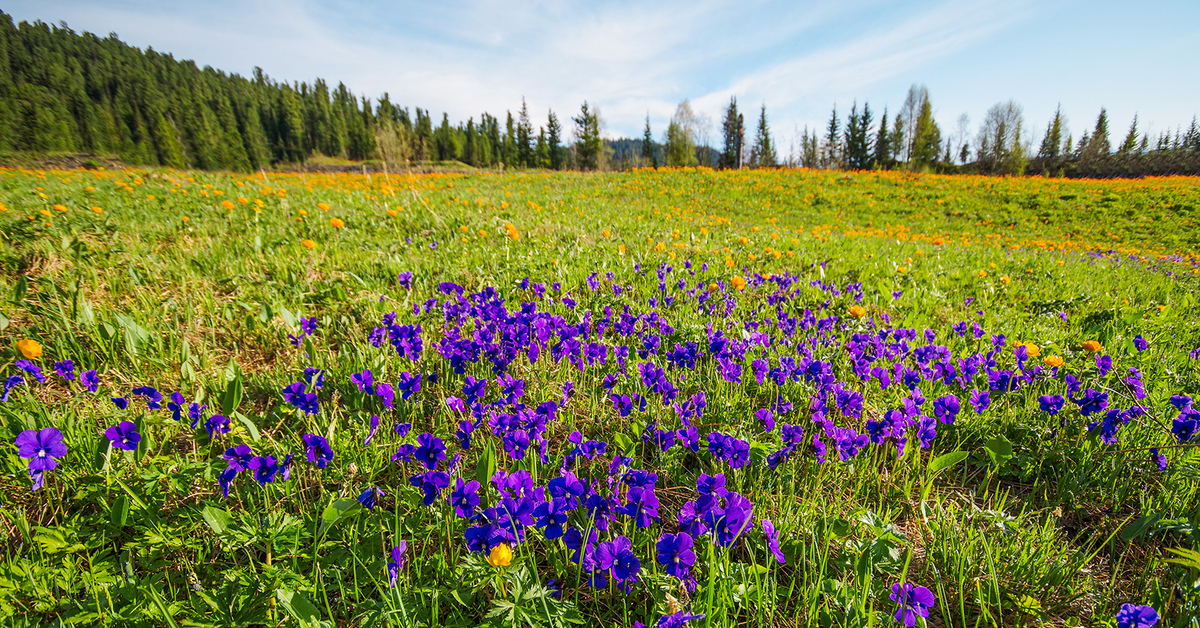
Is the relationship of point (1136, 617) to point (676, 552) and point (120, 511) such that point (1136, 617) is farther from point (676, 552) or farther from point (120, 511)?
point (120, 511)

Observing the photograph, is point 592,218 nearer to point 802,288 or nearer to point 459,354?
point 802,288

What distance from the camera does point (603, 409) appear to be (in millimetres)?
2320

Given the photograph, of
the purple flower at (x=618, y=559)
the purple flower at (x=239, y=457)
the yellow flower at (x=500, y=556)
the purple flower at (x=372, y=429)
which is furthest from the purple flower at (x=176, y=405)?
the purple flower at (x=618, y=559)

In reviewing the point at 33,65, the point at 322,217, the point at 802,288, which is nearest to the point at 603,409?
the point at 802,288

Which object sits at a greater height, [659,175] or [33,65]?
[33,65]

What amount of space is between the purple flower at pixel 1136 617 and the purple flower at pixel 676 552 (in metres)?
1.18

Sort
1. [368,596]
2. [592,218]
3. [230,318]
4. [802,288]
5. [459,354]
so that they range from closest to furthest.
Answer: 1. [368,596]
2. [459,354]
3. [230,318]
4. [802,288]
5. [592,218]

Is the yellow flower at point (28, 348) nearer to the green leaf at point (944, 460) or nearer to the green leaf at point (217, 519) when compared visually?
the green leaf at point (217, 519)

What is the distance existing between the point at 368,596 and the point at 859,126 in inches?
3002

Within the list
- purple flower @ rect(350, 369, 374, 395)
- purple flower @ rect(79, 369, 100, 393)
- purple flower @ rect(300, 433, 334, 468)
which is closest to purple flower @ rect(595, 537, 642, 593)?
purple flower @ rect(300, 433, 334, 468)

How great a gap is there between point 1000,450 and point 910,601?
3.69 feet

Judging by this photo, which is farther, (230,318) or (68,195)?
(68,195)

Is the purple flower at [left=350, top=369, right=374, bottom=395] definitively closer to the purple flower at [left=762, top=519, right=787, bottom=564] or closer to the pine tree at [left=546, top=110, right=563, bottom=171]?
the purple flower at [left=762, top=519, right=787, bottom=564]

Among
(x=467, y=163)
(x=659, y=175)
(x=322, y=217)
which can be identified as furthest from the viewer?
(x=467, y=163)
